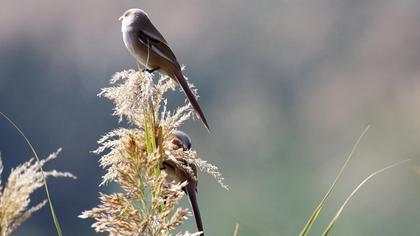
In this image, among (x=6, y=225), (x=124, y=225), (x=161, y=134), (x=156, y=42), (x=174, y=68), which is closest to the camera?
(x=6, y=225)

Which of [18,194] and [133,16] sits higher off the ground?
[133,16]

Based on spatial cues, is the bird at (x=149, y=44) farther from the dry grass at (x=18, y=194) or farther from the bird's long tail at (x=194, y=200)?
the dry grass at (x=18, y=194)

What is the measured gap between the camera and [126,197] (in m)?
1.24

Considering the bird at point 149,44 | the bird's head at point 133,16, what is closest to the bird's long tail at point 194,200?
the bird at point 149,44

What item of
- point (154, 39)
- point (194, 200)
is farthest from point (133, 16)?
point (194, 200)

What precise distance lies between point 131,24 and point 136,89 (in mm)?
1401

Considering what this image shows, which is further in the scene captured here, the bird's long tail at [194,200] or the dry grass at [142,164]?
the bird's long tail at [194,200]

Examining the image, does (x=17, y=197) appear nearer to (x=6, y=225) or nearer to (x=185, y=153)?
(x=6, y=225)

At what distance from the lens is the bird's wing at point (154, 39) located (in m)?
2.71

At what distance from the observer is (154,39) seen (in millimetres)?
2791

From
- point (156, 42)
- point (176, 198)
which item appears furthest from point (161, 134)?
point (156, 42)

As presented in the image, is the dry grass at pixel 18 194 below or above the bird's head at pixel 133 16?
below

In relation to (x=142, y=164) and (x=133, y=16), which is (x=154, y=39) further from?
(x=142, y=164)

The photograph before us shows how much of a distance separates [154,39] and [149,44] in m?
0.03
